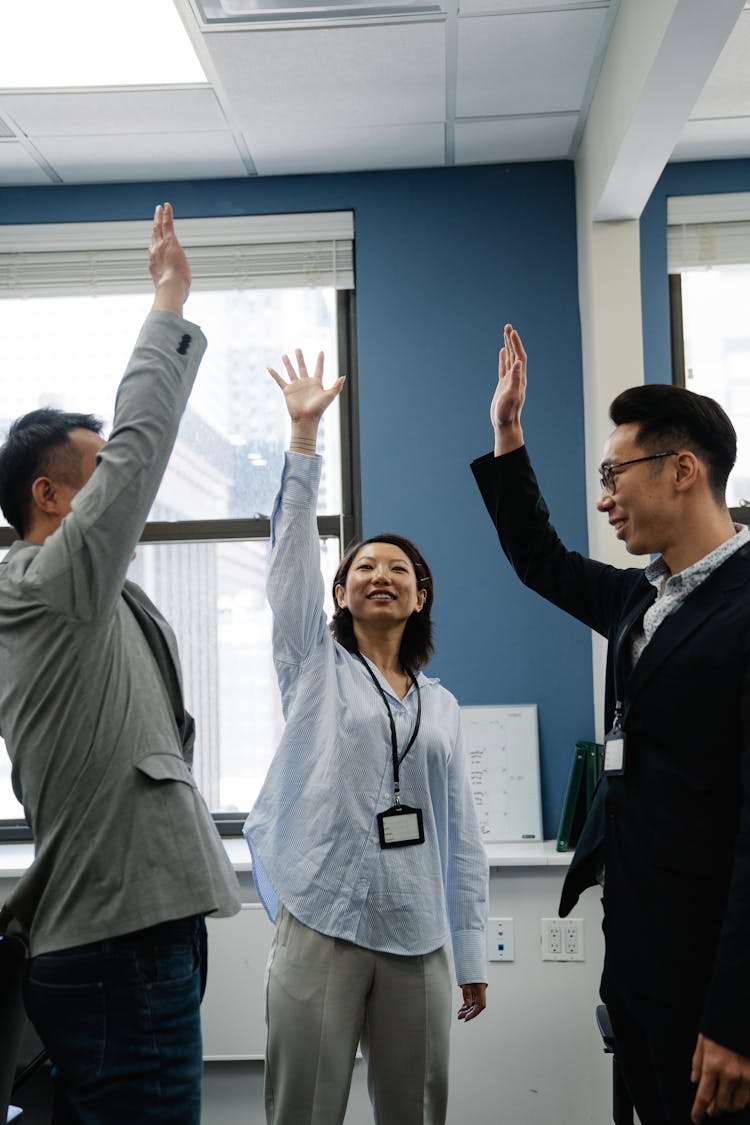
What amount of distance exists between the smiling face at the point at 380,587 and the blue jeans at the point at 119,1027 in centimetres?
101

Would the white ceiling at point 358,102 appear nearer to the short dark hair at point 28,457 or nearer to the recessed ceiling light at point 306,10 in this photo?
the recessed ceiling light at point 306,10

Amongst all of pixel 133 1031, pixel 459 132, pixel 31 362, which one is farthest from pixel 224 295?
pixel 133 1031

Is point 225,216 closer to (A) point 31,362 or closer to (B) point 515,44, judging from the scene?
(A) point 31,362

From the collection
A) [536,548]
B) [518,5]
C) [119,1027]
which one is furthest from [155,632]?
[518,5]

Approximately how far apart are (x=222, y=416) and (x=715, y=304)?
1.72 m

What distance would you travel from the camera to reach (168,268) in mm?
1330

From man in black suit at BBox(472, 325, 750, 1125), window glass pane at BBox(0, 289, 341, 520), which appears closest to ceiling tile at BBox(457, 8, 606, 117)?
window glass pane at BBox(0, 289, 341, 520)

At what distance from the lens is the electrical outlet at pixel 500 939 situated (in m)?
2.89

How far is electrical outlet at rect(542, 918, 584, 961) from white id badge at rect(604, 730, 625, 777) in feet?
5.04

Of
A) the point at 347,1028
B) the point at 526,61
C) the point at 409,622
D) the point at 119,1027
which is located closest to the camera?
the point at 119,1027

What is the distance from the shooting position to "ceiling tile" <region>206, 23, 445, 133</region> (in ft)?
8.32

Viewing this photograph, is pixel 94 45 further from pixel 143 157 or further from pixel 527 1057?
pixel 527 1057

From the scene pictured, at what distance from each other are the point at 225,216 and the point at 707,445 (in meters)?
2.26

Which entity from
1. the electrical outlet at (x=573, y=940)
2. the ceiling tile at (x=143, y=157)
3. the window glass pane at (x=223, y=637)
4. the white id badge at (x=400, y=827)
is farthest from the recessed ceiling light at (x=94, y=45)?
the electrical outlet at (x=573, y=940)
